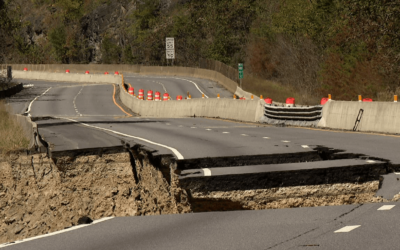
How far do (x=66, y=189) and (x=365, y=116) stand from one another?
1059cm

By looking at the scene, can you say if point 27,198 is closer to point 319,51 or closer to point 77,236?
point 77,236

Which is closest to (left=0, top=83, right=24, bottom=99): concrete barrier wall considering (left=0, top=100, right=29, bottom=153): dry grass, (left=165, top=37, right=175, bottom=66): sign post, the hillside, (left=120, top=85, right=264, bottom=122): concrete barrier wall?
the hillside

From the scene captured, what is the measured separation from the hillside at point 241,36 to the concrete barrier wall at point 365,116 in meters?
14.1

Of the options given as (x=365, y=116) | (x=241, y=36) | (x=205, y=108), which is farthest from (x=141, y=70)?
(x=365, y=116)

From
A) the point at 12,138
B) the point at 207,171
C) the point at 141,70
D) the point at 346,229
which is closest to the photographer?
the point at 346,229

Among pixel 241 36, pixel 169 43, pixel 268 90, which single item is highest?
pixel 241 36

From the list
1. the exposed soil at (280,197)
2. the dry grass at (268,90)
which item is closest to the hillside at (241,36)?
the dry grass at (268,90)

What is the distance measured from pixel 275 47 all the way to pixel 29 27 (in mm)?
91226

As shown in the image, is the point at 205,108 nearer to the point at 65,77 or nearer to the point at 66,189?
the point at 66,189

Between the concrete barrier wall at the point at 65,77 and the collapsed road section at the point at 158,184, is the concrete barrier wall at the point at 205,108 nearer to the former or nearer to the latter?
the collapsed road section at the point at 158,184

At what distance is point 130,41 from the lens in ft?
463

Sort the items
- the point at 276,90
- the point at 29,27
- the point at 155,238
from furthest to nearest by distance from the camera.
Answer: the point at 29,27, the point at 276,90, the point at 155,238

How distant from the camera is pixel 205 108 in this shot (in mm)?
39812

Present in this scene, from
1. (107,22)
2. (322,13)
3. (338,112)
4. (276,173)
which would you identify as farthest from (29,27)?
(276,173)
